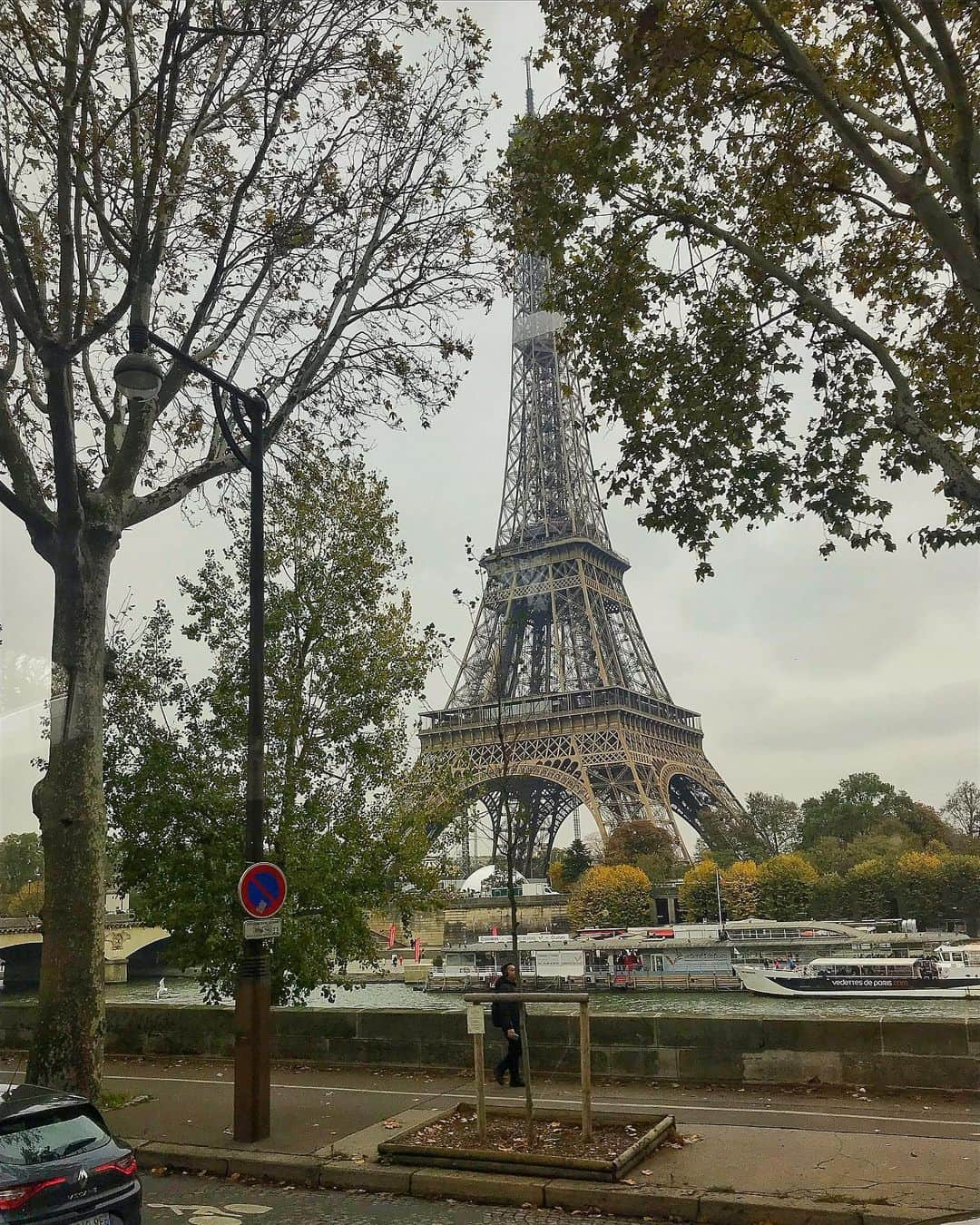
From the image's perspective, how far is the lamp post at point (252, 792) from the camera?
9852 mm

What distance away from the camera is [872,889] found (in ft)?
243

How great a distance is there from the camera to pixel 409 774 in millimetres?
16797

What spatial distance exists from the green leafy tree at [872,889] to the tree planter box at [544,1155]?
6983 cm

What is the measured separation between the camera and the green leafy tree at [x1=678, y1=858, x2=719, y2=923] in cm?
7600

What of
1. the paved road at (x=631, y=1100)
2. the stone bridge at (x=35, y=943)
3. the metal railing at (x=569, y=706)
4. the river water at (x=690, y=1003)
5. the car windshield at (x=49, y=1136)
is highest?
the metal railing at (x=569, y=706)

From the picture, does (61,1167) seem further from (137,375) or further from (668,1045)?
(668,1045)

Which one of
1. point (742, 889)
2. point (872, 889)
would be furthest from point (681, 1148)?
point (872, 889)

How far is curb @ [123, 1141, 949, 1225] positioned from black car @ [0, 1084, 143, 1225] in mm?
2633

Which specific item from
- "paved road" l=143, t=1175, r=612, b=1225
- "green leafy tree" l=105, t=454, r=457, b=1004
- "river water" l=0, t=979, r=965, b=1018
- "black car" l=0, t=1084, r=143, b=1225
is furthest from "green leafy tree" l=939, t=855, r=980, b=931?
"black car" l=0, t=1084, r=143, b=1225

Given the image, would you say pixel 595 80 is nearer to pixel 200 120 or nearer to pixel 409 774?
pixel 200 120

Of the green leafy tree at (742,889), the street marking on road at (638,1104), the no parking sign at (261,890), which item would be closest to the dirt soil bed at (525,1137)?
the street marking on road at (638,1104)

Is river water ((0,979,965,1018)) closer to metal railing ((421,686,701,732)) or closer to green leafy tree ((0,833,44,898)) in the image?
green leafy tree ((0,833,44,898))

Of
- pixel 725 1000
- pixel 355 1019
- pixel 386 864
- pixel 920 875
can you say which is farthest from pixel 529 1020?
pixel 920 875

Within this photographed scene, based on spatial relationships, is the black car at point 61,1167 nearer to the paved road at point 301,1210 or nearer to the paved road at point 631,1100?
the paved road at point 301,1210
